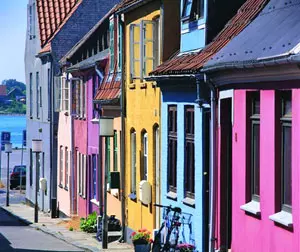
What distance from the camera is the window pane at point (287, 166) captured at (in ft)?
48.9

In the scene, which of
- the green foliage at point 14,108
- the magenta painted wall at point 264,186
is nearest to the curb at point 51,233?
the magenta painted wall at point 264,186

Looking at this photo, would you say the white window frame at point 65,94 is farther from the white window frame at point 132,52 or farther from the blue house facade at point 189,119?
the blue house facade at point 189,119

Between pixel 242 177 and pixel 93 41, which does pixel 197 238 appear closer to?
pixel 242 177

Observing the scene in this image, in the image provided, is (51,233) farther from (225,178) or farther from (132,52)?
(225,178)

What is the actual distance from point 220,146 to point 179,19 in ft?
18.2

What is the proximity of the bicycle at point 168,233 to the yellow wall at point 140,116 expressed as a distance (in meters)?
2.02

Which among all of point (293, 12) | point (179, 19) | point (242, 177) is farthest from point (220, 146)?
point (179, 19)

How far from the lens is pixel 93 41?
39031mm

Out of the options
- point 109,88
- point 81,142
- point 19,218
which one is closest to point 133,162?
point 109,88

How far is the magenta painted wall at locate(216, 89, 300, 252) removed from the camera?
566 inches

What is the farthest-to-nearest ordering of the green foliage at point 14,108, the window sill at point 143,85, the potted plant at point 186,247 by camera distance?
the green foliage at point 14,108
the window sill at point 143,85
the potted plant at point 186,247

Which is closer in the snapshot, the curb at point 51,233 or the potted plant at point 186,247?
the potted plant at point 186,247

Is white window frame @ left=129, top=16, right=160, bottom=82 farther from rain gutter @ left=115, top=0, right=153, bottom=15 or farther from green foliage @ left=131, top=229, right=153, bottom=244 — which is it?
green foliage @ left=131, top=229, right=153, bottom=244

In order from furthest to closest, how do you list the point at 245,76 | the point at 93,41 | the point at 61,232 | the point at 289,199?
the point at 93,41 → the point at 61,232 → the point at 245,76 → the point at 289,199
